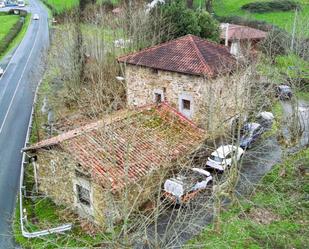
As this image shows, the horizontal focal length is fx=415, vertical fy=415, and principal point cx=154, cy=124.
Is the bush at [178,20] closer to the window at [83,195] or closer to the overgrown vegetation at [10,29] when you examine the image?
the window at [83,195]

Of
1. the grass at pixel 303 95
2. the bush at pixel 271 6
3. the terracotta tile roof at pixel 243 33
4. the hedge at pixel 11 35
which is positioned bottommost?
the grass at pixel 303 95

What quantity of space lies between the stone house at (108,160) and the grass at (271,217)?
4.04 m

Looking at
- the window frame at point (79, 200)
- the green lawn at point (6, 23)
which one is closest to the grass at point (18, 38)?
the green lawn at point (6, 23)

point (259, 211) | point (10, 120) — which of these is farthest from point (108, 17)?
point (259, 211)

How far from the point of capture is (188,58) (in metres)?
29.7

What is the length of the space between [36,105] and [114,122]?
17782 millimetres

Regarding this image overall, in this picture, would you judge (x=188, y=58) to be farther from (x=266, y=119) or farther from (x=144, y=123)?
(x=266, y=119)

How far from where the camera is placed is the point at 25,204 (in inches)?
931

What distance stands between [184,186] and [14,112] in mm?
23196

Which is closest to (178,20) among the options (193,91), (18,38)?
(193,91)

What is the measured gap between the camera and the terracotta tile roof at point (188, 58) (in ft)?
93.7

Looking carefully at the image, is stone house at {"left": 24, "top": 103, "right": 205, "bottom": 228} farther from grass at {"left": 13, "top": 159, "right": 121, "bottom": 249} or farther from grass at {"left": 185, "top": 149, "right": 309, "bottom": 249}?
grass at {"left": 185, "top": 149, "right": 309, "bottom": 249}

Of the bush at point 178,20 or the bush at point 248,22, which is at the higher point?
the bush at point 178,20

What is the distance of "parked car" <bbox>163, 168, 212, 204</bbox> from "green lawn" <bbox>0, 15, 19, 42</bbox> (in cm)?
5222
